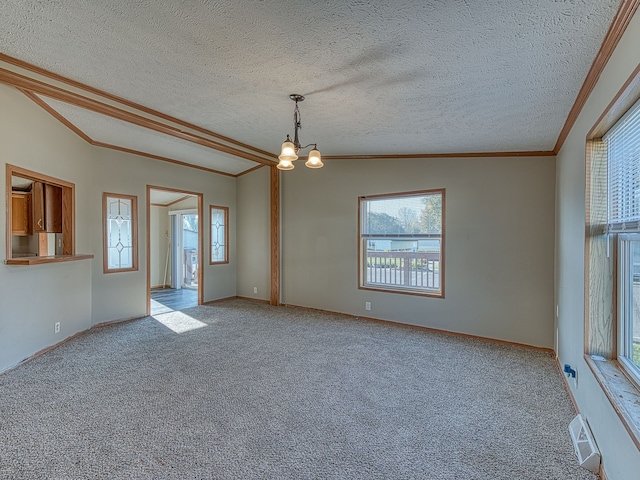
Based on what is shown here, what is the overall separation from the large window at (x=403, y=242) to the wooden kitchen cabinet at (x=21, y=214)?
14.0 feet

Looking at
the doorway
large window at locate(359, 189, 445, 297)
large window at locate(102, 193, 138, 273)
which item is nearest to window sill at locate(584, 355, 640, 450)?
large window at locate(359, 189, 445, 297)

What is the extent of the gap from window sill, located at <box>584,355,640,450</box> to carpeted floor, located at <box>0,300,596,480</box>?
54 centimetres

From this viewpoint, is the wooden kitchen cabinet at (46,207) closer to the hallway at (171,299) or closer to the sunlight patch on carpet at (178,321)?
the sunlight patch on carpet at (178,321)

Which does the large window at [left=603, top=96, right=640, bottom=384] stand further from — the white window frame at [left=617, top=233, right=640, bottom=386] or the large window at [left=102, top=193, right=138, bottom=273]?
the large window at [left=102, top=193, right=138, bottom=273]

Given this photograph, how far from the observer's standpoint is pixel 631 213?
1.71 meters

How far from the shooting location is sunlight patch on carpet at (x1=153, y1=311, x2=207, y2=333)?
4516 millimetres

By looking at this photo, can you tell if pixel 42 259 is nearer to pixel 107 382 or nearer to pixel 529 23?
pixel 107 382

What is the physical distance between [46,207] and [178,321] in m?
2.25

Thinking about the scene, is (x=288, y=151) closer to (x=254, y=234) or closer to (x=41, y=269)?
(x=41, y=269)

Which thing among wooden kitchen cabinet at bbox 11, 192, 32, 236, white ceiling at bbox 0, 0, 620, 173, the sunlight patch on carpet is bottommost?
the sunlight patch on carpet

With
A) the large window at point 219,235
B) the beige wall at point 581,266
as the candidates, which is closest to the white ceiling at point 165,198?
the large window at point 219,235

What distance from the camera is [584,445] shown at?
1933 millimetres

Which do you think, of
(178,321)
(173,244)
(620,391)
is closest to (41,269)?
(178,321)

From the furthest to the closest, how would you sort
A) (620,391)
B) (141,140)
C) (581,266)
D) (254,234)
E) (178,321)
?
(254,234)
(178,321)
(141,140)
(581,266)
(620,391)
